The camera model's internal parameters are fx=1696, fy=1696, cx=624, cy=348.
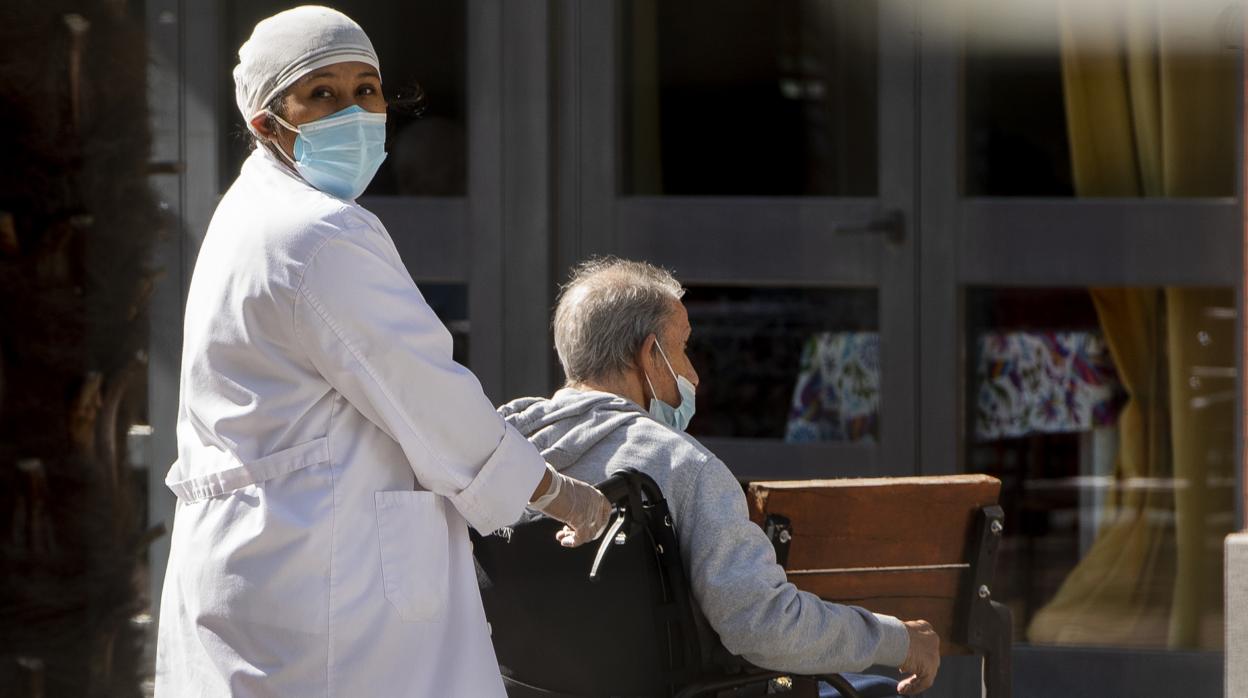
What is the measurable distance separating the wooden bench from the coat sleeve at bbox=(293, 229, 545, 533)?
742mm

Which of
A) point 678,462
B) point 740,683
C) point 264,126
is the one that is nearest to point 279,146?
point 264,126

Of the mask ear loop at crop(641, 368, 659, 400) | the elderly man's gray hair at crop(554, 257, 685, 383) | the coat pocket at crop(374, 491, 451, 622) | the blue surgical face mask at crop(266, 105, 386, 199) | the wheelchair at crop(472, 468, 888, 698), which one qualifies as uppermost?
the blue surgical face mask at crop(266, 105, 386, 199)

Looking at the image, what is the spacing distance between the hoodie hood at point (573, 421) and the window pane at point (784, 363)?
2.57 m

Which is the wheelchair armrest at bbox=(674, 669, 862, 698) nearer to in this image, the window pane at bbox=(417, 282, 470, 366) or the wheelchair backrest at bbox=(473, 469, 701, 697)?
the wheelchair backrest at bbox=(473, 469, 701, 697)

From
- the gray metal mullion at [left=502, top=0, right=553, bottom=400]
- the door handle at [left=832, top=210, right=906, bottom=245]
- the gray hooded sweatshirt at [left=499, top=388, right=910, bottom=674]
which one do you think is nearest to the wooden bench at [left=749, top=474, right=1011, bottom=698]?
the gray hooded sweatshirt at [left=499, top=388, right=910, bottom=674]

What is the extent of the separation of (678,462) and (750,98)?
294 centimetres

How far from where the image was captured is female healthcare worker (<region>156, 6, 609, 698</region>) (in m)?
2.52

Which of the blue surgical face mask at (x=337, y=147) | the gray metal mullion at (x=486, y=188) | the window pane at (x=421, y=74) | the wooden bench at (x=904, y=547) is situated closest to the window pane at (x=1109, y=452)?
the gray metal mullion at (x=486, y=188)

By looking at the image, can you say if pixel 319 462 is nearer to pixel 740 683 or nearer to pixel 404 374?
pixel 404 374

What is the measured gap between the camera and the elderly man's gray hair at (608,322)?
334cm

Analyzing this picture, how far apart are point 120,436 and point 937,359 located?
280 centimetres

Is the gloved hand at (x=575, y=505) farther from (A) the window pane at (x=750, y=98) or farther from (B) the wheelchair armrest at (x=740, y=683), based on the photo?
(A) the window pane at (x=750, y=98)

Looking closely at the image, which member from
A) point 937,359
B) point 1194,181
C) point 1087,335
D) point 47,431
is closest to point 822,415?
point 937,359

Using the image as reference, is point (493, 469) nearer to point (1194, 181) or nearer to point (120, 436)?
point (120, 436)
